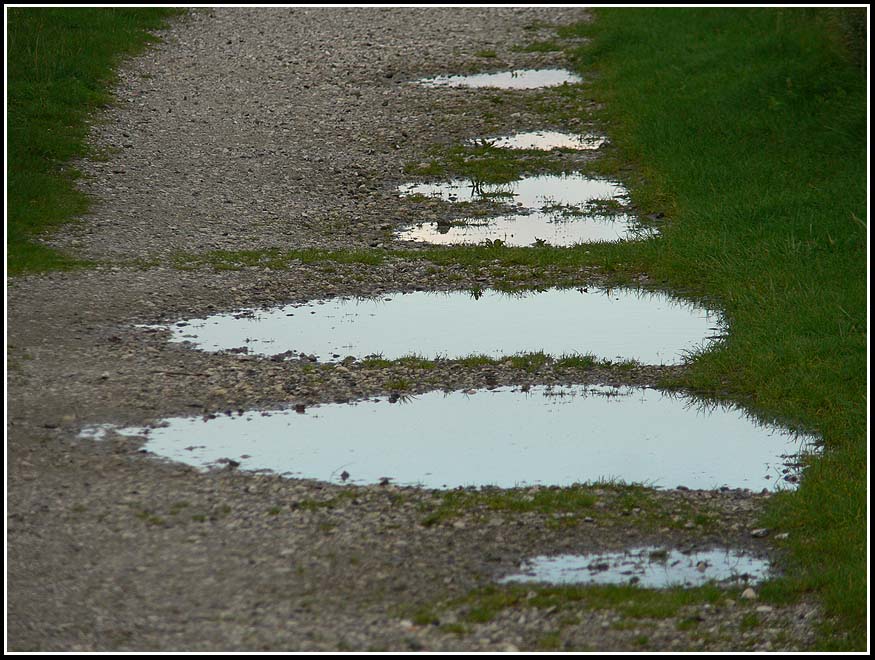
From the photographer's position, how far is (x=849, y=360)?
11.4m

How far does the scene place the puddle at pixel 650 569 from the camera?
26.2 feet

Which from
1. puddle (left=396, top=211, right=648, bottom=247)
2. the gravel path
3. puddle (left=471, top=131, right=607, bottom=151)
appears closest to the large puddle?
puddle (left=396, top=211, right=648, bottom=247)

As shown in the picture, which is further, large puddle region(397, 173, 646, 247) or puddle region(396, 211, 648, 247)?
large puddle region(397, 173, 646, 247)

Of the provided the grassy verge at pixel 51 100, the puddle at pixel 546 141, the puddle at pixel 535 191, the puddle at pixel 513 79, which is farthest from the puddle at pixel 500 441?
the puddle at pixel 513 79

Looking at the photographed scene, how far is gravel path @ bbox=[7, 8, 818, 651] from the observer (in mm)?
7332

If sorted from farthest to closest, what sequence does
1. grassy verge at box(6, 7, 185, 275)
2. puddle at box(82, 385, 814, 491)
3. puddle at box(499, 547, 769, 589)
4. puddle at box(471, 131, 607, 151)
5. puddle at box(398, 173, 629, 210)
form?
puddle at box(471, 131, 607, 151)
puddle at box(398, 173, 629, 210)
grassy verge at box(6, 7, 185, 275)
puddle at box(82, 385, 814, 491)
puddle at box(499, 547, 769, 589)

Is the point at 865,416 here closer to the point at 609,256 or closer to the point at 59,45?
the point at 609,256

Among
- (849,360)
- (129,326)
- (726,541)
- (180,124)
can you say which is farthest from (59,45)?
(726,541)

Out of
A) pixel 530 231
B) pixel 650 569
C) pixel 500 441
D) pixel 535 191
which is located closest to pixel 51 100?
pixel 535 191

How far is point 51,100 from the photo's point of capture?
1978 centimetres

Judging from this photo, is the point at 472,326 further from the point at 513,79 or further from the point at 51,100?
the point at 513,79

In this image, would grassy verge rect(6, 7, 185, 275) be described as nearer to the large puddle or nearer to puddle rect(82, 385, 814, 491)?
the large puddle

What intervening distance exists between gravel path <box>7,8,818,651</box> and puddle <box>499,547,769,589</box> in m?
0.16

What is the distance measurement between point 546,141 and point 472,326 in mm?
8112
